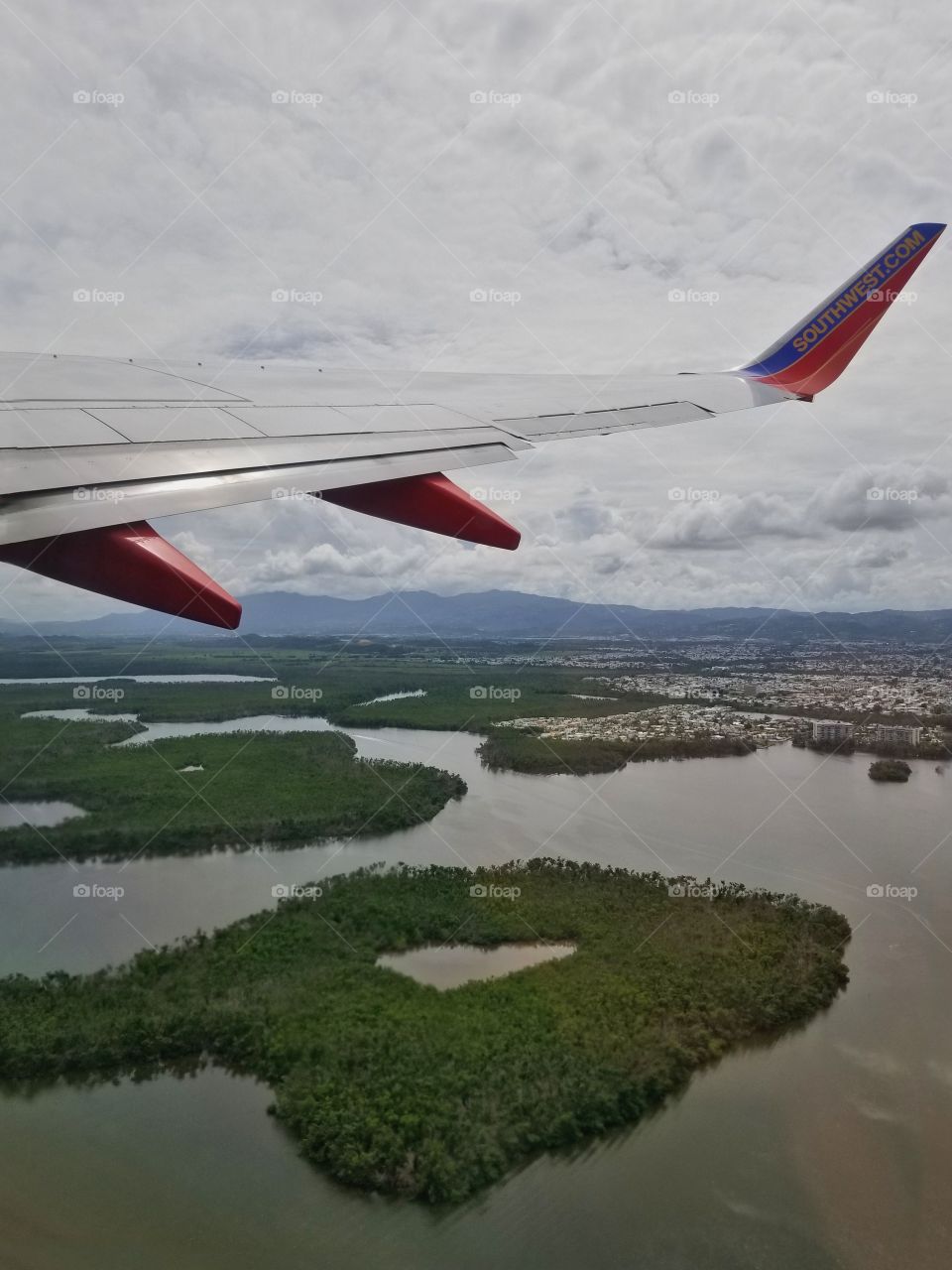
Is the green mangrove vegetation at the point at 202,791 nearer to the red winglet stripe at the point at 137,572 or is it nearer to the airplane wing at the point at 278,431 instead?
the airplane wing at the point at 278,431

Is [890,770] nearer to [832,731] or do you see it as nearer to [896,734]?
[832,731]

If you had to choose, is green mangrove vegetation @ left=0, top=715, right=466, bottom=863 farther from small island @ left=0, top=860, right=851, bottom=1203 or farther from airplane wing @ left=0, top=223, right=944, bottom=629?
airplane wing @ left=0, top=223, right=944, bottom=629

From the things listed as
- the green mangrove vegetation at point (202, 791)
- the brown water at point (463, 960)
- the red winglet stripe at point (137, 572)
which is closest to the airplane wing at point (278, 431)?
the red winglet stripe at point (137, 572)

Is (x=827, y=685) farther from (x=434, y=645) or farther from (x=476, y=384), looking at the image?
(x=434, y=645)

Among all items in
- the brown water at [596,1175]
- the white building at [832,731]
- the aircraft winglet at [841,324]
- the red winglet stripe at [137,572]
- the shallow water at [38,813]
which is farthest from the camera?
the white building at [832,731]

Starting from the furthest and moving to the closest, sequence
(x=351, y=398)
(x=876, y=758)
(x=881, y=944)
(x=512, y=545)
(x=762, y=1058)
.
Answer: (x=876, y=758) → (x=881, y=944) → (x=762, y=1058) → (x=351, y=398) → (x=512, y=545)

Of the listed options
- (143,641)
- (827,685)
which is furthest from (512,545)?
(143,641)
